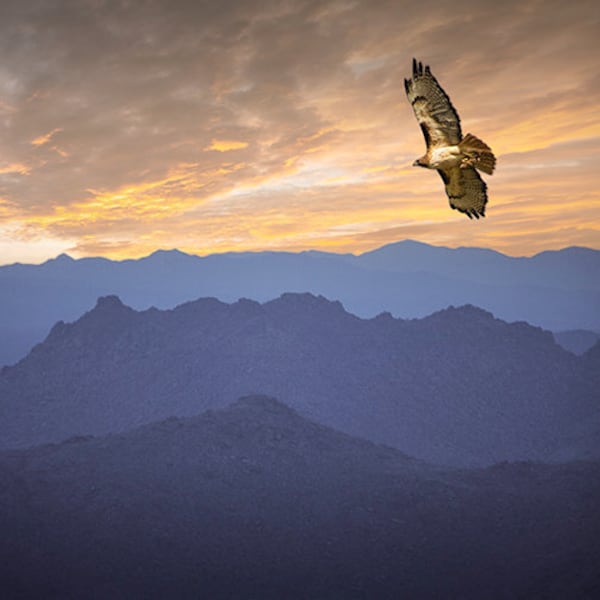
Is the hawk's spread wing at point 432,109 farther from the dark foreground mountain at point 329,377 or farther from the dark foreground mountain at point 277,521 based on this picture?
the dark foreground mountain at point 329,377

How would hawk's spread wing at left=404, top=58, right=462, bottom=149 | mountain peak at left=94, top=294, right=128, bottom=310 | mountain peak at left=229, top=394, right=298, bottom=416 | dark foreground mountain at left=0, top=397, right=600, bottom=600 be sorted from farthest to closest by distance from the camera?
1. mountain peak at left=94, top=294, right=128, bottom=310
2. mountain peak at left=229, top=394, right=298, bottom=416
3. dark foreground mountain at left=0, top=397, right=600, bottom=600
4. hawk's spread wing at left=404, top=58, right=462, bottom=149

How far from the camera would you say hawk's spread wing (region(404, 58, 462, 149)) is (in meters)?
5.34

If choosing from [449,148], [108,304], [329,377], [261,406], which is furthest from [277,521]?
[108,304]

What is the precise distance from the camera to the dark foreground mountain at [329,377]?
6712cm

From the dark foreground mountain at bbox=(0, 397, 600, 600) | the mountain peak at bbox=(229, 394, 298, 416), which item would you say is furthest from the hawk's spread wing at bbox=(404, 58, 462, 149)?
the mountain peak at bbox=(229, 394, 298, 416)

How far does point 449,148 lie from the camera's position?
531 cm

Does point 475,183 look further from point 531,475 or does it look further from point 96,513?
point 531,475

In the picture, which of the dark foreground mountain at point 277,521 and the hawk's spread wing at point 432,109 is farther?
the dark foreground mountain at point 277,521

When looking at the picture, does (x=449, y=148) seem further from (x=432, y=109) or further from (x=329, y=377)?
(x=329, y=377)

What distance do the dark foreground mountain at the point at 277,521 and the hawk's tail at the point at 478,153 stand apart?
2948 centimetres

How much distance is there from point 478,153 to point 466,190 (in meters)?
0.58

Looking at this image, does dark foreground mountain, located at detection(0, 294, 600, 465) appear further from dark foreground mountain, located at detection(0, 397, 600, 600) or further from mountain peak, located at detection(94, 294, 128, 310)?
dark foreground mountain, located at detection(0, 397, 600, 600)

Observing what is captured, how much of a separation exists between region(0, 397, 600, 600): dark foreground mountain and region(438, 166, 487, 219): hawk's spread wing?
28880mm

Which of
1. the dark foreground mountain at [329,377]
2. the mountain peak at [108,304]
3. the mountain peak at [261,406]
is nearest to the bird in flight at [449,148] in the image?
the mountain peak at [261,406]
